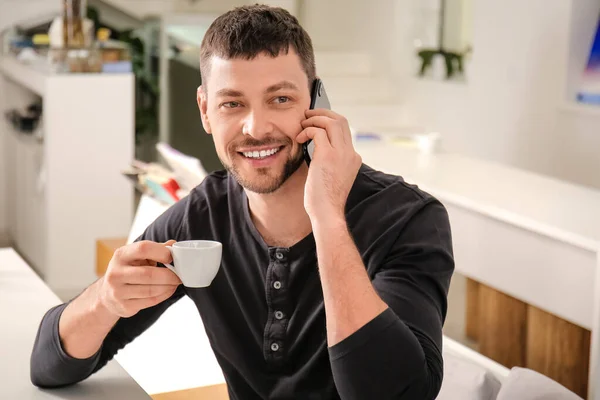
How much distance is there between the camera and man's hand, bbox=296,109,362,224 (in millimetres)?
1596

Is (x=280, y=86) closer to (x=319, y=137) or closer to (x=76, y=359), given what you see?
(x=319, y=137)

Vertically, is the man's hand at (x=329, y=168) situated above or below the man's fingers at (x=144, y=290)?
above

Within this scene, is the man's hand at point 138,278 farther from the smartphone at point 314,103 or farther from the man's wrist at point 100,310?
the smartphone at point 314,103

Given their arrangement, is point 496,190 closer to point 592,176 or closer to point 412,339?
point 412,339

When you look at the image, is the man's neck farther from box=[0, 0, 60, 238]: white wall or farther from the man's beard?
box=[0, 0, 60, 238]: white wall

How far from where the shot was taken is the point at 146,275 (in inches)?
60.9

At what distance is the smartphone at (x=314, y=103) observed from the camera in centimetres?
171

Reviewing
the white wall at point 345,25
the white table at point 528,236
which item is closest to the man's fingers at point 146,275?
the white table at point 528,236

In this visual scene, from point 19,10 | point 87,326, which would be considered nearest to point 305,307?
point 87,326

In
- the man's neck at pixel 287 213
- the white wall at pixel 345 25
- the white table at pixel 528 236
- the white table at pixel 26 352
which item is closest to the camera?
the white table at pixel 26 352

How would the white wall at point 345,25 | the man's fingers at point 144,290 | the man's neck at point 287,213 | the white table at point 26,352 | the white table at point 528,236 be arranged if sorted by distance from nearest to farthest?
the man's fingers at point 144,290 → the white table at point 26,352 → the man's neck at point 287,213 → the white table at point 528,236 → the white wall at point 345,25

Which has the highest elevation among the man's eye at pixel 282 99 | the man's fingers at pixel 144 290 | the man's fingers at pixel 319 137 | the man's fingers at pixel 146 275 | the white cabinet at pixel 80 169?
the man's eye at pixel 282 99

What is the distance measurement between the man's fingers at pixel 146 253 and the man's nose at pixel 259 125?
0.97 feet

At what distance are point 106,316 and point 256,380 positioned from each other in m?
0.32
